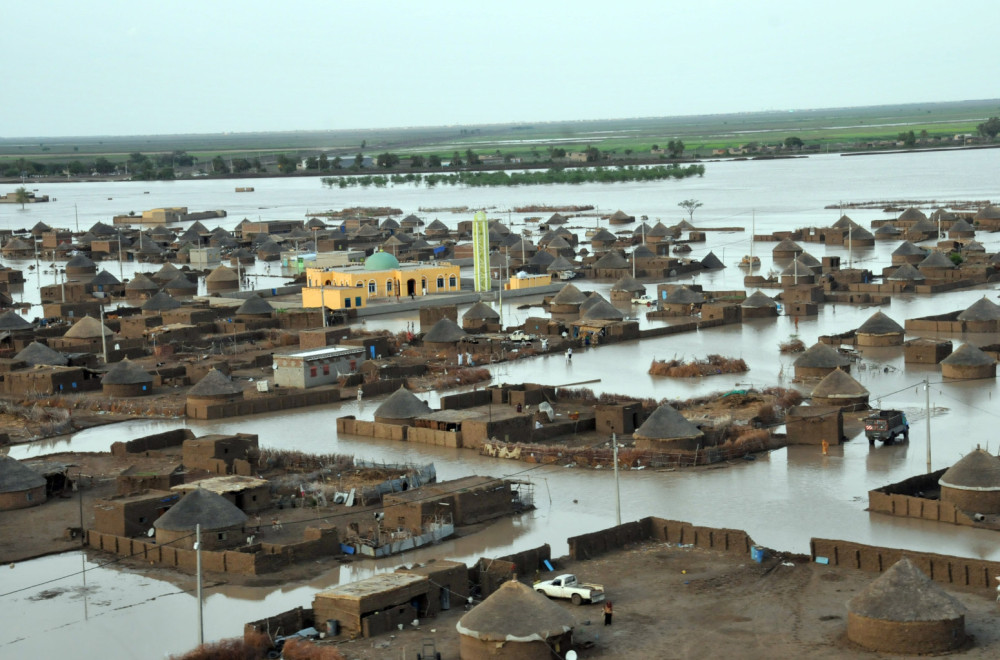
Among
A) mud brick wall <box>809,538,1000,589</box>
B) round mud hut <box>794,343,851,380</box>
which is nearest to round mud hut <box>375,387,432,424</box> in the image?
round mud hut <box>794,343,851,380</box>

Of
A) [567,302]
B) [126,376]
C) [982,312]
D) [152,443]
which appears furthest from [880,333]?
[152,443]

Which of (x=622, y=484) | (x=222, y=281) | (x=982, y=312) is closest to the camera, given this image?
(x=622, y=484)

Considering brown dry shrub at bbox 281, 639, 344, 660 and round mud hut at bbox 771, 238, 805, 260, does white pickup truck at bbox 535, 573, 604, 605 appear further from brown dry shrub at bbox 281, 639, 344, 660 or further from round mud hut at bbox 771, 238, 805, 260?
round mud hut at bbox 771, 238, 805, 260

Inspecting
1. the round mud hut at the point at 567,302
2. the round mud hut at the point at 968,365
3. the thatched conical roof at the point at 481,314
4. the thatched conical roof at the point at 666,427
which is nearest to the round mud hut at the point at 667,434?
the thatched conical roof at the point at 666,427

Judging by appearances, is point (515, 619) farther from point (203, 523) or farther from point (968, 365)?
point (968, 365)

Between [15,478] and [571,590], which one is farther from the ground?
[15,478]

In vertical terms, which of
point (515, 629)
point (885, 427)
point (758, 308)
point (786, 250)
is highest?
point (515, 629)

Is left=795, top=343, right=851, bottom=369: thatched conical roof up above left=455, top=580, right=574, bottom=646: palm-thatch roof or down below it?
below
